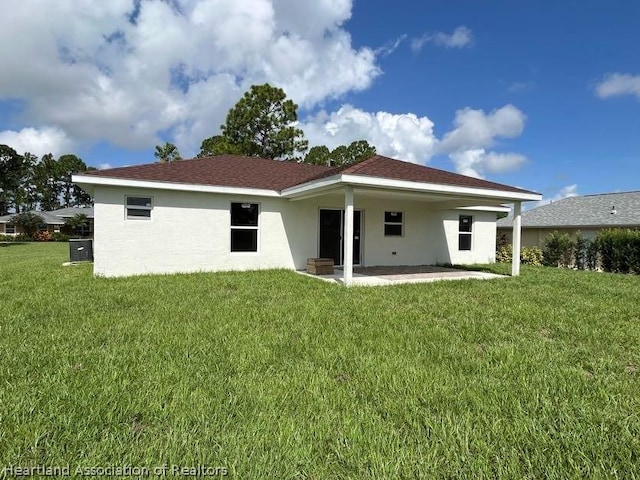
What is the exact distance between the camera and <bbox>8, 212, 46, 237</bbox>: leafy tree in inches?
1469

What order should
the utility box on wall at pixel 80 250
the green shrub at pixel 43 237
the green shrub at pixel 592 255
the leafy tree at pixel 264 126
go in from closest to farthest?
the utility box on wall at pixel 80 250
the green shrub at pixel 592 255
the leafy tree at pixel 264 126
the green shrub at pixel 43 237

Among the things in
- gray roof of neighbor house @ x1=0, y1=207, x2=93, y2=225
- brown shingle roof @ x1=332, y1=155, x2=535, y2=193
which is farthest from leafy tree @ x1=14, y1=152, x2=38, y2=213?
brown shingle roof @ x1=332, y1=155, x2=535, y2=193

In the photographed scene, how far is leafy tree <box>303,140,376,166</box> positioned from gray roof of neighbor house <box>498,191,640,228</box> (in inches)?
626

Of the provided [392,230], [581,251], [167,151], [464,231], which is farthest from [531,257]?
[167,151]

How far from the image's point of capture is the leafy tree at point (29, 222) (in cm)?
3731

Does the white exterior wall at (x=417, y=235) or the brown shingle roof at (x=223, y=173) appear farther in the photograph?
the white exterior wall at (x=417, y=235)

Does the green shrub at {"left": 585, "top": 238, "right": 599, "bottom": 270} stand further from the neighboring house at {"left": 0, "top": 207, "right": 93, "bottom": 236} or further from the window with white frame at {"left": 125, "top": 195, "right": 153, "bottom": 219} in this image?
the neighboring house at {"left": 0, "top": 207, "right": 93, "bottom": 236}

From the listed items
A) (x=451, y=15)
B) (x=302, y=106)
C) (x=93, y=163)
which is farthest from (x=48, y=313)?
(x=93, y=163)

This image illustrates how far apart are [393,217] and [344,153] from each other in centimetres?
2504

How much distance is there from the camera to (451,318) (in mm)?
5723

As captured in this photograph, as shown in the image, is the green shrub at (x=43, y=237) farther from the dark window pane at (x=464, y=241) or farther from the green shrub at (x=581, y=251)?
the green shrub at (x=581, y=251)

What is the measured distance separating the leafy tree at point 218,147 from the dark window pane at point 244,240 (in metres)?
17.0

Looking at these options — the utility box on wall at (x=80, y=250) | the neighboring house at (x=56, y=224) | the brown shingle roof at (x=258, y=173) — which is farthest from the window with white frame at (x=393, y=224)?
the neighboring house at (x=56, y=224)

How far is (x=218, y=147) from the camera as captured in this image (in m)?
26.5
